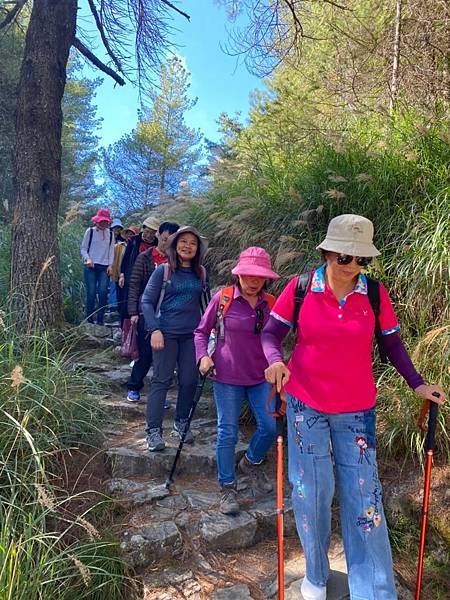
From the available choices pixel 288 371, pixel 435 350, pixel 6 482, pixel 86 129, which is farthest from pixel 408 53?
pixel 86 129

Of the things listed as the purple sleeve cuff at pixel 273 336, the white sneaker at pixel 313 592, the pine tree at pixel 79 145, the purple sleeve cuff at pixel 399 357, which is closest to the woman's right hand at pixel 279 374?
the purple sleeve cuff at pixel 273 336

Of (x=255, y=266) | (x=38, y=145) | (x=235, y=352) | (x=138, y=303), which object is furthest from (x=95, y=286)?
(x=255, y=266)

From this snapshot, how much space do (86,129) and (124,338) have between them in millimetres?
33541

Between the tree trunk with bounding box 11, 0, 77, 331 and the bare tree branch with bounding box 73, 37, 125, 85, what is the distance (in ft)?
2.67

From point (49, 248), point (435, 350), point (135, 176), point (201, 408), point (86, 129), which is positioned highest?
point (86, 129)

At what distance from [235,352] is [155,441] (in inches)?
47.3

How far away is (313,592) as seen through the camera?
7.86 feet

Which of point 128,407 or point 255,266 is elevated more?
point 255,266

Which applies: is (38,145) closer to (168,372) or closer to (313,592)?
(168,372)

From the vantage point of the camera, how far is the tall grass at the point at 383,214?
11.8ft

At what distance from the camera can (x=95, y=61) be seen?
6.52 metres

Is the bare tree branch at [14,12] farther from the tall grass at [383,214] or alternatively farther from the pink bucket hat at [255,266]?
the pink bucket hat at [255,266]

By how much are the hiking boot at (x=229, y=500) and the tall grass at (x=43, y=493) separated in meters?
0.82

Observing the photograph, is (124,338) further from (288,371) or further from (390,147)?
(390,147)
